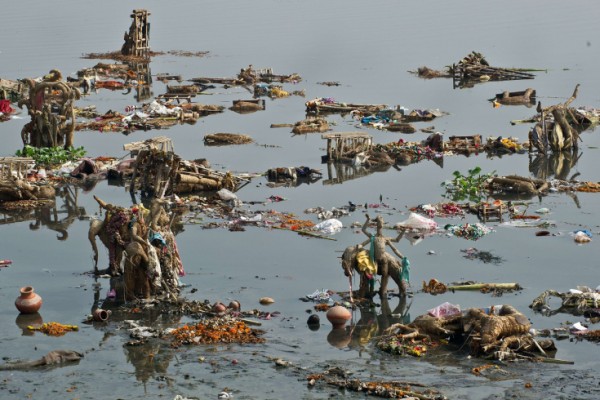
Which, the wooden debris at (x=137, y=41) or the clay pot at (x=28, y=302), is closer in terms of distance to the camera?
the clay pot at (x=28, y=302)

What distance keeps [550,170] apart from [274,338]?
66.8 feet

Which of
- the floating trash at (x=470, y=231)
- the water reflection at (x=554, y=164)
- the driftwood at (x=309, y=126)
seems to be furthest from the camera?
the driftwood at (x=309, y=126)

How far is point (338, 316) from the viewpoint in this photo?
79.8 feet

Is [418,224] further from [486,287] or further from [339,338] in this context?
[339,338]

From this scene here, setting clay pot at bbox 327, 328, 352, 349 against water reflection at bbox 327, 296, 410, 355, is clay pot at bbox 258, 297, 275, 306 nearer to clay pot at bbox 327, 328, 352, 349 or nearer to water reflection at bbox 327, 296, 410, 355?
water reflection at bbox 327, 296, 410, 355

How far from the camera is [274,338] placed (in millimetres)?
23734

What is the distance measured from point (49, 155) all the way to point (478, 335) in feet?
70.9

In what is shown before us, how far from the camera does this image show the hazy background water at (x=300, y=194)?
71.8 ft

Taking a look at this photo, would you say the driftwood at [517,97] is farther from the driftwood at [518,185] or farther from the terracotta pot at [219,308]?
the terracotta pot at [219,308]

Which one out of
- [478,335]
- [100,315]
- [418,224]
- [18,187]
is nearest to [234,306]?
[100,315]

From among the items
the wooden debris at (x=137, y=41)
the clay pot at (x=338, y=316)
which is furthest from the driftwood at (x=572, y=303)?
the wooden debris at (x=137, y=41)

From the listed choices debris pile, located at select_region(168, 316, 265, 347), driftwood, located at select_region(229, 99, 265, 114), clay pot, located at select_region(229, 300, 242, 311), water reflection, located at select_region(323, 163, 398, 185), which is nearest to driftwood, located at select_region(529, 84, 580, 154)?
water reflection, located at select_region(323, 163, 398, 185)

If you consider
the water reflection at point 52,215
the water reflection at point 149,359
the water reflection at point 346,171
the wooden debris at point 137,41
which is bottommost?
the water reflection at point 149,359

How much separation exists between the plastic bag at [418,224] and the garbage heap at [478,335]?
8472mm
